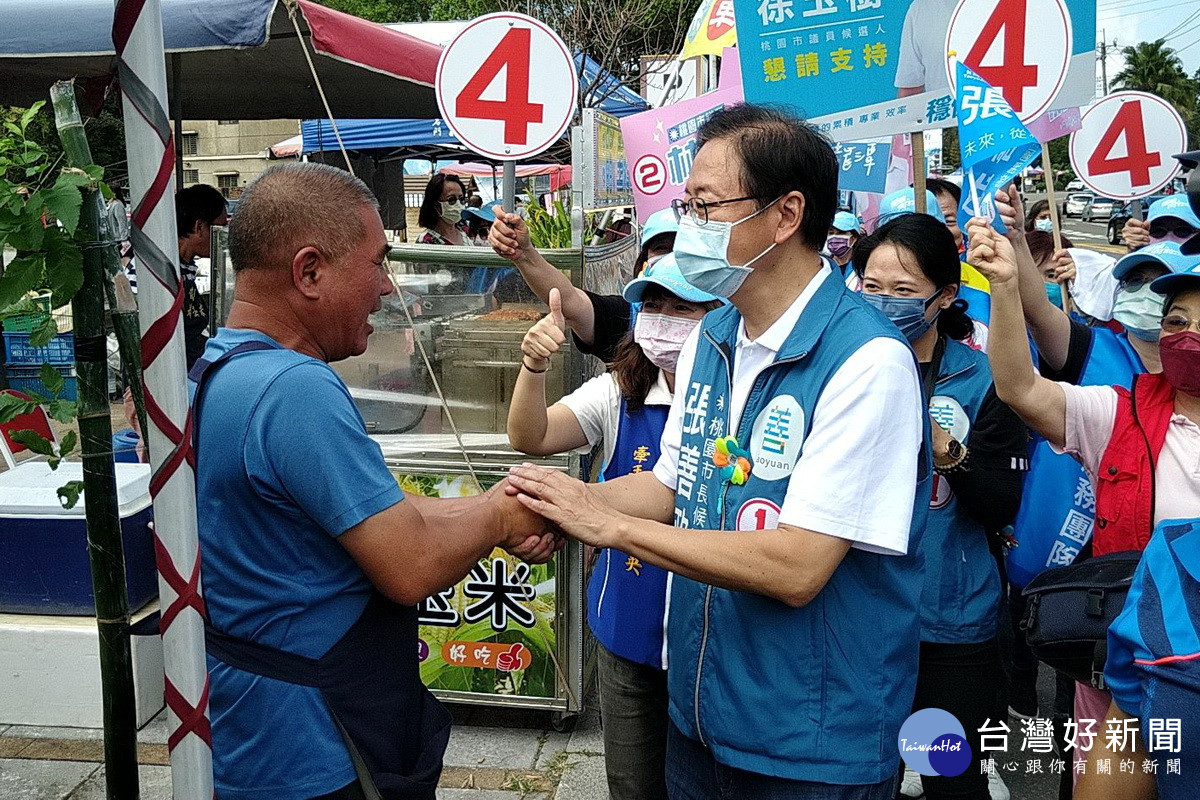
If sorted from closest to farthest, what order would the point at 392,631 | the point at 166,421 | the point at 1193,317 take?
the point at 166,421 → the point at 392,631 → the point at 1193,317

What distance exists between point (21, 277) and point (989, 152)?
238 cm

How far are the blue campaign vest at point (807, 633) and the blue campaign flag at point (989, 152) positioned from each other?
2.79ft

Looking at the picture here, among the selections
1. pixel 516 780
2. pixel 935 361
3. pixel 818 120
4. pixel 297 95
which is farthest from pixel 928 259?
pixel 297 95

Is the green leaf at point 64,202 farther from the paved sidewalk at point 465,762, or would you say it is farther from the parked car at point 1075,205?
the parked car at point 1075,205

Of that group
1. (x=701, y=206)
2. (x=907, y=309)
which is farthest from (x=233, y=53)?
(x=701, y=206)

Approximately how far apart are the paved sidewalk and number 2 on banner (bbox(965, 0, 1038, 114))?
3.03 m

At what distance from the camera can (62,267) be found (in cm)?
229

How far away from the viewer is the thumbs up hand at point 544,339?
9.39 feet

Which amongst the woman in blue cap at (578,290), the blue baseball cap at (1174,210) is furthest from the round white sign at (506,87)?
the blue baseball cap at (1174,210)

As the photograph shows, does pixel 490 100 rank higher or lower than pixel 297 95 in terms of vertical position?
lower

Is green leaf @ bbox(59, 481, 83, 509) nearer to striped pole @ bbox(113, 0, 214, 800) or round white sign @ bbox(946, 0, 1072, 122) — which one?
striped pole @ bbox(113, 0, 214, 800)

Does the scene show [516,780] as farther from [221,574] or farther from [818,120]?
[818,120]

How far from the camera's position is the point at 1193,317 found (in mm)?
2684

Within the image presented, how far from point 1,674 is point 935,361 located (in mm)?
3851
